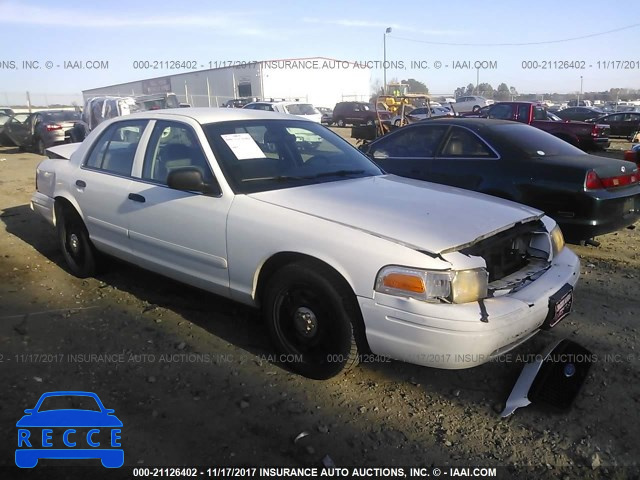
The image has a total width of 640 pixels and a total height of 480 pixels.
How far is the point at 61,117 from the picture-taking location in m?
15.9

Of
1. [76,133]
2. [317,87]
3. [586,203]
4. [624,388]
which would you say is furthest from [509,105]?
[317,87]

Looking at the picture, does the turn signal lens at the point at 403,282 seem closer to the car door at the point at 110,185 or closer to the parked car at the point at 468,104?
the car door at the point at 110,185

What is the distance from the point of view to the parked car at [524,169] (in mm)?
4934

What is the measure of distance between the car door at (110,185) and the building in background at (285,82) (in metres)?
41.8

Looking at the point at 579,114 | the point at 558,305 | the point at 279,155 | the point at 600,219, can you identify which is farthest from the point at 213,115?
the point at 579,114

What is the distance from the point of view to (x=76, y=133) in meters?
15.5

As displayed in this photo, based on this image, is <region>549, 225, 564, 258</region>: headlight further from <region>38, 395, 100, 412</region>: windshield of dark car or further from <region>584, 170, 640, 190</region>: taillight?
<region>38, 395, 100, 412</region>: windshield of dark car

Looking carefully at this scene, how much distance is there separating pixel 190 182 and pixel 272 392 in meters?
1.42

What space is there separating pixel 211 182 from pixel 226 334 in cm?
115

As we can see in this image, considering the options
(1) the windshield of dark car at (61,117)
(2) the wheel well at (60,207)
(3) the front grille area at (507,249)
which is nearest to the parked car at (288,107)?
(1) the windshield of dark car at (61,117)

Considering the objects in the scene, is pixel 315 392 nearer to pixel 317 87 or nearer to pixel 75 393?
pixel 75 393

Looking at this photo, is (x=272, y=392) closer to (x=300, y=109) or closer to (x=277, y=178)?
(x=277, y=178)

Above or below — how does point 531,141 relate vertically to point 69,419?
above

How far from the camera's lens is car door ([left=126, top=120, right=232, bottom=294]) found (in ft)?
11.5
